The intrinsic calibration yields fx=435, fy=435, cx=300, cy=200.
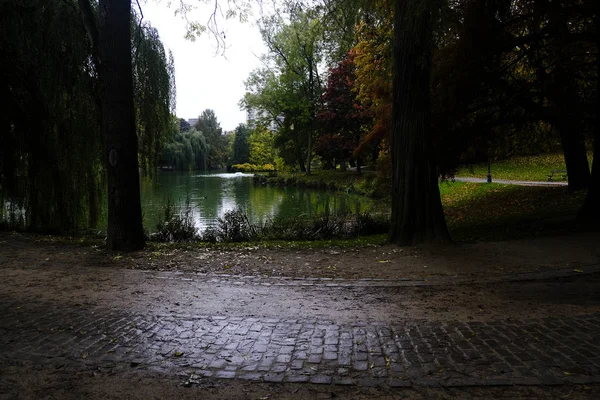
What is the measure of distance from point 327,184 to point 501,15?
78.2ft

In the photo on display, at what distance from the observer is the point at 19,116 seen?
975cm

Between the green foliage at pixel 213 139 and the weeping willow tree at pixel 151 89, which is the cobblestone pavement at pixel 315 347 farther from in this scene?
the green foliage at pixel 213 139

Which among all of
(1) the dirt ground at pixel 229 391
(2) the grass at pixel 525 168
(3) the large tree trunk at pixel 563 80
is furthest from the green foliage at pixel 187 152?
(1) the dirt ground at pixel 229 391

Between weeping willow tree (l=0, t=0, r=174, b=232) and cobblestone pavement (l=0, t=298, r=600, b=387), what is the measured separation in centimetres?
669

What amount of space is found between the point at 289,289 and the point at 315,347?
5.89ft

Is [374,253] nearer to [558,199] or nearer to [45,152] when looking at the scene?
[45,152]

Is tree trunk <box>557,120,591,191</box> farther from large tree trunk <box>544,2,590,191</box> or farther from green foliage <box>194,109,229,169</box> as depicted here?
green foliage <box>194,109,229,169</box>


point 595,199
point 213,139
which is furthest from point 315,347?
point 213,139

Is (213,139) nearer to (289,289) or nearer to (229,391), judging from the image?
(289,289)

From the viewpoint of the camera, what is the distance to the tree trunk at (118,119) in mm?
7652

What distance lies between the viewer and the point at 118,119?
7727mm

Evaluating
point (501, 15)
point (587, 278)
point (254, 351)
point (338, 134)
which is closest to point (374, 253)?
point (587, 278)

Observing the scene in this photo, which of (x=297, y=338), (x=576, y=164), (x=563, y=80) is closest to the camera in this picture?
(x=297, y=338)

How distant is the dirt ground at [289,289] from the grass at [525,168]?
19117 millimetres
